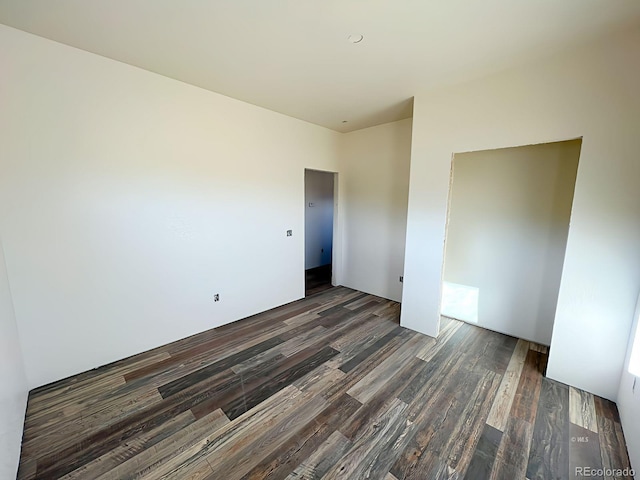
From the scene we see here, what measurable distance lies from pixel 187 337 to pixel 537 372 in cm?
372

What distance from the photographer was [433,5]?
1590 mm

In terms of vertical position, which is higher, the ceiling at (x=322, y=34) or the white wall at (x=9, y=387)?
the ceiling at (x=322, y=34)

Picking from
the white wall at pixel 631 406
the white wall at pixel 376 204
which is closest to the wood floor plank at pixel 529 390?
the white wall at pixel 631 406

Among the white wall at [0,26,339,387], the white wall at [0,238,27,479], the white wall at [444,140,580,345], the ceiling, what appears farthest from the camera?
the white wall at [444,140,580,345]

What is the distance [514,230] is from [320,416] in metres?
2.96

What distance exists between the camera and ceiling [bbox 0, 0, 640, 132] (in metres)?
1.62

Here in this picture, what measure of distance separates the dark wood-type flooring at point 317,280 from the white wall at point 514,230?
7.50 ft

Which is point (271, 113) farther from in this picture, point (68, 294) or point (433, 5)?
point (68, 294)

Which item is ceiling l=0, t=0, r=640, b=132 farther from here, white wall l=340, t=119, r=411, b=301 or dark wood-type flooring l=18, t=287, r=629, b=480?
dark wood-type flooring l=18, t=287, r=629, b=480

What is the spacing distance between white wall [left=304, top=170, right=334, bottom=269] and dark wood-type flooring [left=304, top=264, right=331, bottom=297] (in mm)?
213

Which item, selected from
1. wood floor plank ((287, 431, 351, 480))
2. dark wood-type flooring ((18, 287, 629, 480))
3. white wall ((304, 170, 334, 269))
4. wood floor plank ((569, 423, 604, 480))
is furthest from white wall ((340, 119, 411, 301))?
wood floor plank ((287, 431, 351, 480))

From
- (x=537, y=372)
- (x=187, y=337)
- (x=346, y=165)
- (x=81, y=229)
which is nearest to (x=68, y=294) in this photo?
(x=81, y=229)

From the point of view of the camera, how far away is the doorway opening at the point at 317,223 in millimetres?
5773

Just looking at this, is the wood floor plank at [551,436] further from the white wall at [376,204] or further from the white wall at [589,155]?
the white wall at [376,204]
